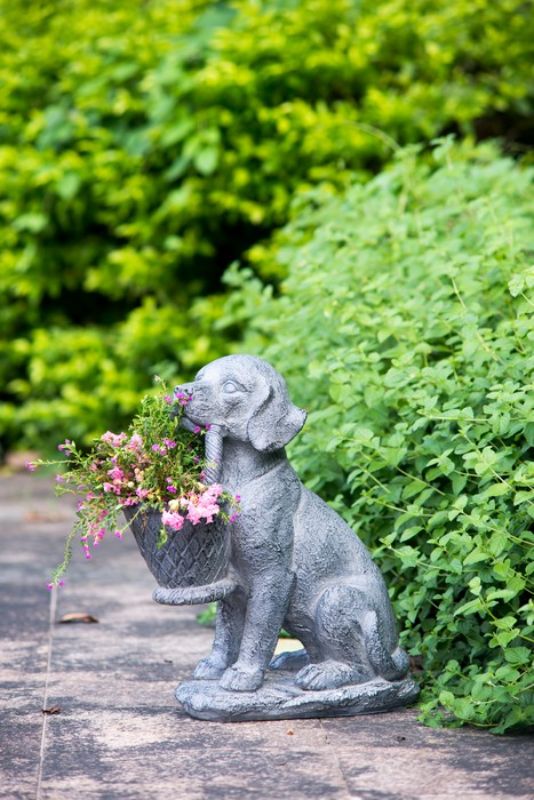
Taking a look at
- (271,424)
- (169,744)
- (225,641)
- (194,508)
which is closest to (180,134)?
(271,424)

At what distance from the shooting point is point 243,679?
360 centimetres

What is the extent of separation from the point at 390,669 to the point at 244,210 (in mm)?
4860

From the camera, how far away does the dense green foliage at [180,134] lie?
7.89 meters

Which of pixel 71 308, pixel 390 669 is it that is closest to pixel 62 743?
pixel 390 669

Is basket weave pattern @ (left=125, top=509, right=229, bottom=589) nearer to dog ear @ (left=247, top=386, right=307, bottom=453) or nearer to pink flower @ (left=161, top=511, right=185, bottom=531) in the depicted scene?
pink flower @ (left=161, top=511, right=185, bottom=531)

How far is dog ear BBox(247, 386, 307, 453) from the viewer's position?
3.63 m

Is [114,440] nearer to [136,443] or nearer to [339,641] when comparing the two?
[136,443]

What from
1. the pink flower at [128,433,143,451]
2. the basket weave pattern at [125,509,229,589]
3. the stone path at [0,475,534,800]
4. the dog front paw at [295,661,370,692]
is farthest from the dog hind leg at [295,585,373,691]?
the pink flower at [128,433,143,451]

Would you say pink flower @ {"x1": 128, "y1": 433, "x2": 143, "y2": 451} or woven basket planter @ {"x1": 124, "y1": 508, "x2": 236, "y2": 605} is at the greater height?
pink flower @ {"x1": 128, "y1": 433, "x2": 143, "y2": 451}

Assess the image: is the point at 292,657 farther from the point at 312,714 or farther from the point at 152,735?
the point at 152,735

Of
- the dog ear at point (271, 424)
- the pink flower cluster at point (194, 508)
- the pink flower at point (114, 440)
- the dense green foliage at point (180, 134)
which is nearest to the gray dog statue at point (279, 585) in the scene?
the dog ear at point (271, 424)

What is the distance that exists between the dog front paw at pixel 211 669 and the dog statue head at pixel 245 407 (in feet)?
2.28

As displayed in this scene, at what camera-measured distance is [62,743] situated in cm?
342

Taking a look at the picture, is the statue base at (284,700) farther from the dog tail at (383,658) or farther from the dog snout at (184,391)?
the dog snout at (184,391)
